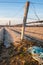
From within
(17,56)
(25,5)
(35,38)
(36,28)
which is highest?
(25,5)

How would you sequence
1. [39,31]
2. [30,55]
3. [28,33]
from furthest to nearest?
[28,33] < [39,31] < [30,55]

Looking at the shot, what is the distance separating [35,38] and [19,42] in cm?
89

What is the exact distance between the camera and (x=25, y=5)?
7906 millimetres

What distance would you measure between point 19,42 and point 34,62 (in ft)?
8.94

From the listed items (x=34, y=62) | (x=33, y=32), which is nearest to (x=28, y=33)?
(x=33, y=32)

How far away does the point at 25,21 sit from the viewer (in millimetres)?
8000

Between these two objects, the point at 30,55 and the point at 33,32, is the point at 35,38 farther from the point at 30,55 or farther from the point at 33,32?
the point at 30,55

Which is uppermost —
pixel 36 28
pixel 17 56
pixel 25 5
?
pixel 25 5

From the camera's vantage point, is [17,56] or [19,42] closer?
[17,56]

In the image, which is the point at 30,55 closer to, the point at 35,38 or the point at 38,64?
the point at 38,64

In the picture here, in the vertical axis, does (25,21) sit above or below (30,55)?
above

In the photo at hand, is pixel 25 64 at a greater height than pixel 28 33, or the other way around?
pixel 28 33

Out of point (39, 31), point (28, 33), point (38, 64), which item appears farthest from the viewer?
point (28, 33)

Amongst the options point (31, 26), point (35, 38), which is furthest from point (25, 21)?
point (35, 38)
